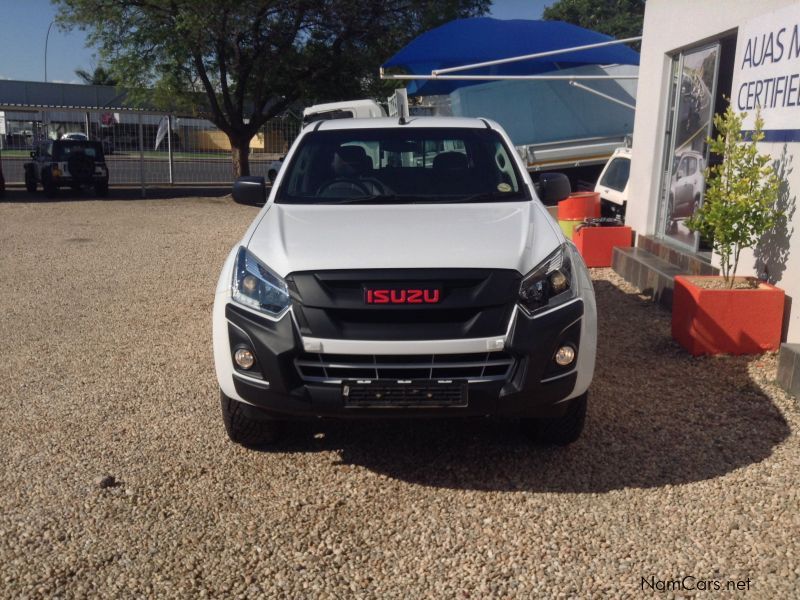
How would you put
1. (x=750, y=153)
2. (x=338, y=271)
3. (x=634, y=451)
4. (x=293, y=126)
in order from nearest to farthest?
(x=338, y=271)
(x=634, y=451)
(x=750, y=153)
(x=293, y=126)

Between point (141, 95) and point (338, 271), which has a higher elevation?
point (141, 95)

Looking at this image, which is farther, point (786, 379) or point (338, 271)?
point (786, 379)

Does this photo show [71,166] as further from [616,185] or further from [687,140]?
[687,140]

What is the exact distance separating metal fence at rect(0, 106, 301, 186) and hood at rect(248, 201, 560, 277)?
21791 mm

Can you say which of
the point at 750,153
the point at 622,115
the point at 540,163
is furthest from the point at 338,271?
the point at 622,115

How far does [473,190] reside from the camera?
200 inches

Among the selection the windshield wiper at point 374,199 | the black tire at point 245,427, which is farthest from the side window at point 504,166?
the black tire at point 245,427

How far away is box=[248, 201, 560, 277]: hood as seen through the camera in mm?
3824

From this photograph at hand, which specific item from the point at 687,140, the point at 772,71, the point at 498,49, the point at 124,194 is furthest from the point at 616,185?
the point at 124,194

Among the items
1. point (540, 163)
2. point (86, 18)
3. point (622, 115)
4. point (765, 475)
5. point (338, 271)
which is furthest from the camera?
point (86, 18)

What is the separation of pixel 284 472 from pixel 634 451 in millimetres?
1853

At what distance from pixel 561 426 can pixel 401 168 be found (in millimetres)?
1920

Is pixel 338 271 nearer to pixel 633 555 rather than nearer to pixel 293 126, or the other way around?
pixel 633 555

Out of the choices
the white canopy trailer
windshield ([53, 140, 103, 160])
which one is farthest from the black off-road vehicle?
the white canopy trailer
